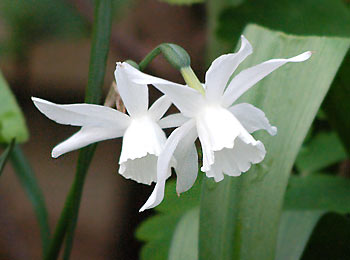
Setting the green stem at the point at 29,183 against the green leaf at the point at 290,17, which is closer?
the green stem at the point at 29,183

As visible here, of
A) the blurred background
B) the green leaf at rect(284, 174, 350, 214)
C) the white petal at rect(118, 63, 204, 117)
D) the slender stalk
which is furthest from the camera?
the blurred background

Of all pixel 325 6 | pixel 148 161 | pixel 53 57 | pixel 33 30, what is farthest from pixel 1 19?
pixel 148 161

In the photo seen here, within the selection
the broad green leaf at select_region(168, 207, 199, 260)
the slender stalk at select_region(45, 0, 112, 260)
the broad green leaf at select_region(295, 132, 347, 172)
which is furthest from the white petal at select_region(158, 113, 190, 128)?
the broad green leaf at select_region(295, 132, 347, 172)

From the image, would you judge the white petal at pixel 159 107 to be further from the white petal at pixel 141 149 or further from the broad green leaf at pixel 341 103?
the broad green leaf at pixel 341 103

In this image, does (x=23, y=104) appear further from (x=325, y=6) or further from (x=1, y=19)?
(x=325, y=6)

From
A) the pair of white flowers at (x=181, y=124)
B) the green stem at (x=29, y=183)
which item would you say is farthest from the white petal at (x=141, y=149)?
the green stem at (x=29, y=183)

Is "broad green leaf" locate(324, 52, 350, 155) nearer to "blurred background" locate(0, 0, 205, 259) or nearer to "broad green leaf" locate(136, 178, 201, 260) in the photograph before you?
"broad green leaf" locate(136, 178, 201, 260)

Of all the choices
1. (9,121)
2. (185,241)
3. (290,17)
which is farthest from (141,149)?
(290,17)
